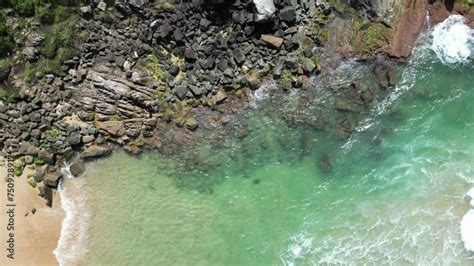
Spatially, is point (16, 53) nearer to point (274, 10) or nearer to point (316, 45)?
point (274, 10)

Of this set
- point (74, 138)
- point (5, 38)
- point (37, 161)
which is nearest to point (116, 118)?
point (74, 138)

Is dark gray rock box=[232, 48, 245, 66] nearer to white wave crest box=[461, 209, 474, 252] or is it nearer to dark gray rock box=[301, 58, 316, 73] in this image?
dark gray rock box=[301, 58, 316, 73]

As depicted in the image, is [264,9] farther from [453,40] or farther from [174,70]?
[453,40]

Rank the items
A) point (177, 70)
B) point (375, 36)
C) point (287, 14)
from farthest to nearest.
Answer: point (375, 36) < point (177, 70) < point (287, 14)

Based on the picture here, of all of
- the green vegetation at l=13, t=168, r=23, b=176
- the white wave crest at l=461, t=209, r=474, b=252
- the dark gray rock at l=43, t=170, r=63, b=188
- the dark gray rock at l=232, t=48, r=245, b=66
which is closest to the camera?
the white wave crest at l=461, t=209, r=474, b=252

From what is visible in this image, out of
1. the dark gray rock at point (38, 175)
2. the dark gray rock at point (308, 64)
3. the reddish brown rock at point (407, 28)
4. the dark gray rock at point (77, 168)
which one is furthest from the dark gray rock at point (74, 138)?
the reddish brown rock at point (407, 28)

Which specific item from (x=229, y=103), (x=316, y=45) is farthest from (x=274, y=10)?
(x=229, y=103)

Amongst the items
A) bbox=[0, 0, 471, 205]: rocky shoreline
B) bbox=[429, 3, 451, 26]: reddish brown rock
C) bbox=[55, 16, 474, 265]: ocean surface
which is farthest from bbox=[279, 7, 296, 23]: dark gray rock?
bbox=[429, 3, 451, 26]: reddish brown rock
